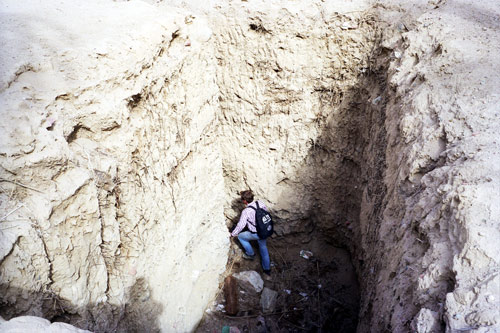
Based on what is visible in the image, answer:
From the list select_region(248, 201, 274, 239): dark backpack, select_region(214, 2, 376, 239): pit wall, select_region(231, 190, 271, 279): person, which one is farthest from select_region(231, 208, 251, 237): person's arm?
select_region(214, 2, 376, 239): pit wall

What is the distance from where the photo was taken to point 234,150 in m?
5.52

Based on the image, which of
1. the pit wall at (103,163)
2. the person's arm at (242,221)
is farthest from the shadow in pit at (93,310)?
the person's arm at (242,221)

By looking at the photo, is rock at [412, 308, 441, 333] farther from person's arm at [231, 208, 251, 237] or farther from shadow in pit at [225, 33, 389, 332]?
person's arm at [231, 208, 251, 237]

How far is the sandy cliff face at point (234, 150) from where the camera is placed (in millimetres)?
2424

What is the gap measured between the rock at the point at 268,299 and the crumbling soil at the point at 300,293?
58 mm

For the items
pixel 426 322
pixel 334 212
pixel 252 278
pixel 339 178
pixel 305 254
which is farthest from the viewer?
pixel 305 254

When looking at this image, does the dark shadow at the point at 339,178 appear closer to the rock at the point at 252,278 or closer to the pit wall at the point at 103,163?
the rock at the point at 252,278

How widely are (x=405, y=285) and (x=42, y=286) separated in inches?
107

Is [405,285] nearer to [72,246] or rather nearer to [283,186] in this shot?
[72,246]

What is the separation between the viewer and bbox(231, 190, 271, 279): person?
17.3 ft

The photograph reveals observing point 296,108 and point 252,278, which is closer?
point 296,108

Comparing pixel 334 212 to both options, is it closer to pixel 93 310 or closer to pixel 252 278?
pixel 252 278

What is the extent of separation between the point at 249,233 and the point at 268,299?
1.01m

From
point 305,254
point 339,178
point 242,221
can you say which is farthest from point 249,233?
point 339,178
